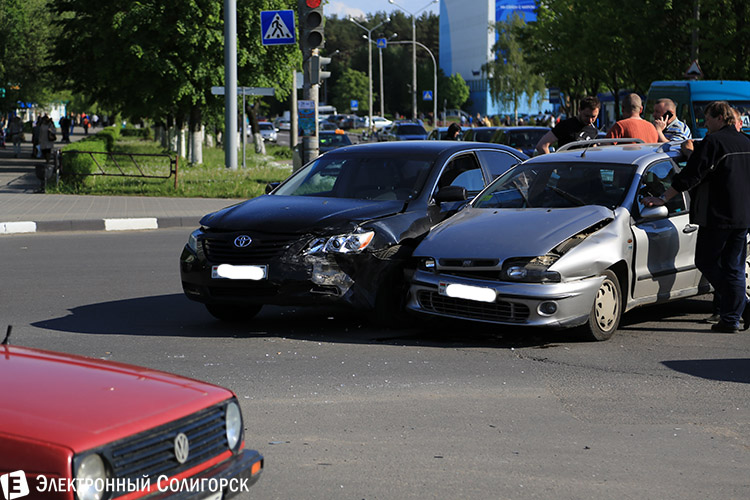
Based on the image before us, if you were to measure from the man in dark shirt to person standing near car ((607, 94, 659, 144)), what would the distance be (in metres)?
0.73

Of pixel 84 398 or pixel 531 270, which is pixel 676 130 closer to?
pixel 531 270

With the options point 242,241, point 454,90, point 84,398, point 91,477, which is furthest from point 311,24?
point 454,90

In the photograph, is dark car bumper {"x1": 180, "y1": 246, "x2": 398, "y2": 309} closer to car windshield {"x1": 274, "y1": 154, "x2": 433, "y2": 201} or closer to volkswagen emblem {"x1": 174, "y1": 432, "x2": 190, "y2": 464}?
car windshield {"x1": 274, "y1": 154, "x2": 433, "y2": 201}

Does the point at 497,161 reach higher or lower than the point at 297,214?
higher

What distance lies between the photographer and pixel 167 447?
11.1 ft

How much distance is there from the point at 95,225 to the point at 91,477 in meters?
15.7

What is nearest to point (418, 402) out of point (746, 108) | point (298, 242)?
point (298, 242)

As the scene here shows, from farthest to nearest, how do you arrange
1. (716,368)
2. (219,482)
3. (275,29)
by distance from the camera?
(275,29) → (716,368) → (219,482)

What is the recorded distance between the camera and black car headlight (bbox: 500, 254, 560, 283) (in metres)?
7.88

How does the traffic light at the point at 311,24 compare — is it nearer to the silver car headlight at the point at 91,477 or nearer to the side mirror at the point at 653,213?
the side mirror at the point at 653,213

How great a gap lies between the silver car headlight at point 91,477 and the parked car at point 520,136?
951 inches

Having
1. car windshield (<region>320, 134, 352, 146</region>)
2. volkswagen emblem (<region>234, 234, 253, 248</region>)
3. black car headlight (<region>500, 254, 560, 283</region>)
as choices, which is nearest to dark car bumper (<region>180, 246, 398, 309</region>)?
volkswagen emblem (<region>234, 234, 253, 248</region>)

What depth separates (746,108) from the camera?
27.3 meters

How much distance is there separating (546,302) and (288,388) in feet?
→ 7.13
